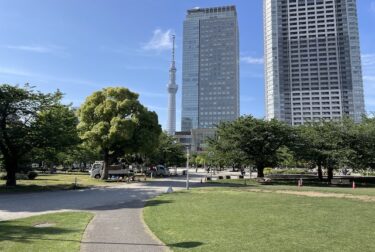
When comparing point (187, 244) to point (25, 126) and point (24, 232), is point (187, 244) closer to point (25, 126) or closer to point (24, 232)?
point (24, 232)

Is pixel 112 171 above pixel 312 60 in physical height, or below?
below

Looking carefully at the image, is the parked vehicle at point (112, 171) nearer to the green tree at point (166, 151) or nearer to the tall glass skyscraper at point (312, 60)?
the green tree at point (166, 151)

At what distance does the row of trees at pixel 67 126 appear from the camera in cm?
2816

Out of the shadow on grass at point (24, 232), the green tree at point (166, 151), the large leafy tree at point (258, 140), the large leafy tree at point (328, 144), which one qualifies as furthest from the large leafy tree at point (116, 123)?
the green tree at point (166, 151)

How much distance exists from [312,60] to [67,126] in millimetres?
134687

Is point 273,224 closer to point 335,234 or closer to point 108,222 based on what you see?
point 335,234

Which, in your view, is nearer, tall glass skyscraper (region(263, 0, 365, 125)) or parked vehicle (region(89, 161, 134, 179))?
parked vehicle (region(89, 161, 134, 179))

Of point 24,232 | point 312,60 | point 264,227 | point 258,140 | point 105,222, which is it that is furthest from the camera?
point 312,60

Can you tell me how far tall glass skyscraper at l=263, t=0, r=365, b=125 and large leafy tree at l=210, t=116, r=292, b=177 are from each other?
110m

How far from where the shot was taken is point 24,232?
10516mm

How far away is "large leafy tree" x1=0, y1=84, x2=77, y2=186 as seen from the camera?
90.2ft

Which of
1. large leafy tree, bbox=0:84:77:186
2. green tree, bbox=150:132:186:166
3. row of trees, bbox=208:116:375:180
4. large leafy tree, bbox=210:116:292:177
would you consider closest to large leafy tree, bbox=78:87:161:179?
large leafy tree, bbox=0:84:77:186

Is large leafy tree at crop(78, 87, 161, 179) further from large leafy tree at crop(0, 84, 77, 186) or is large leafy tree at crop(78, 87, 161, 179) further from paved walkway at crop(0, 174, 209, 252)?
paved walkway at crop(0, 174, 209, 252)

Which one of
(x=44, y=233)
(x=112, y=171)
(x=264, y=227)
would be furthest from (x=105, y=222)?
(x=112, y=171)
